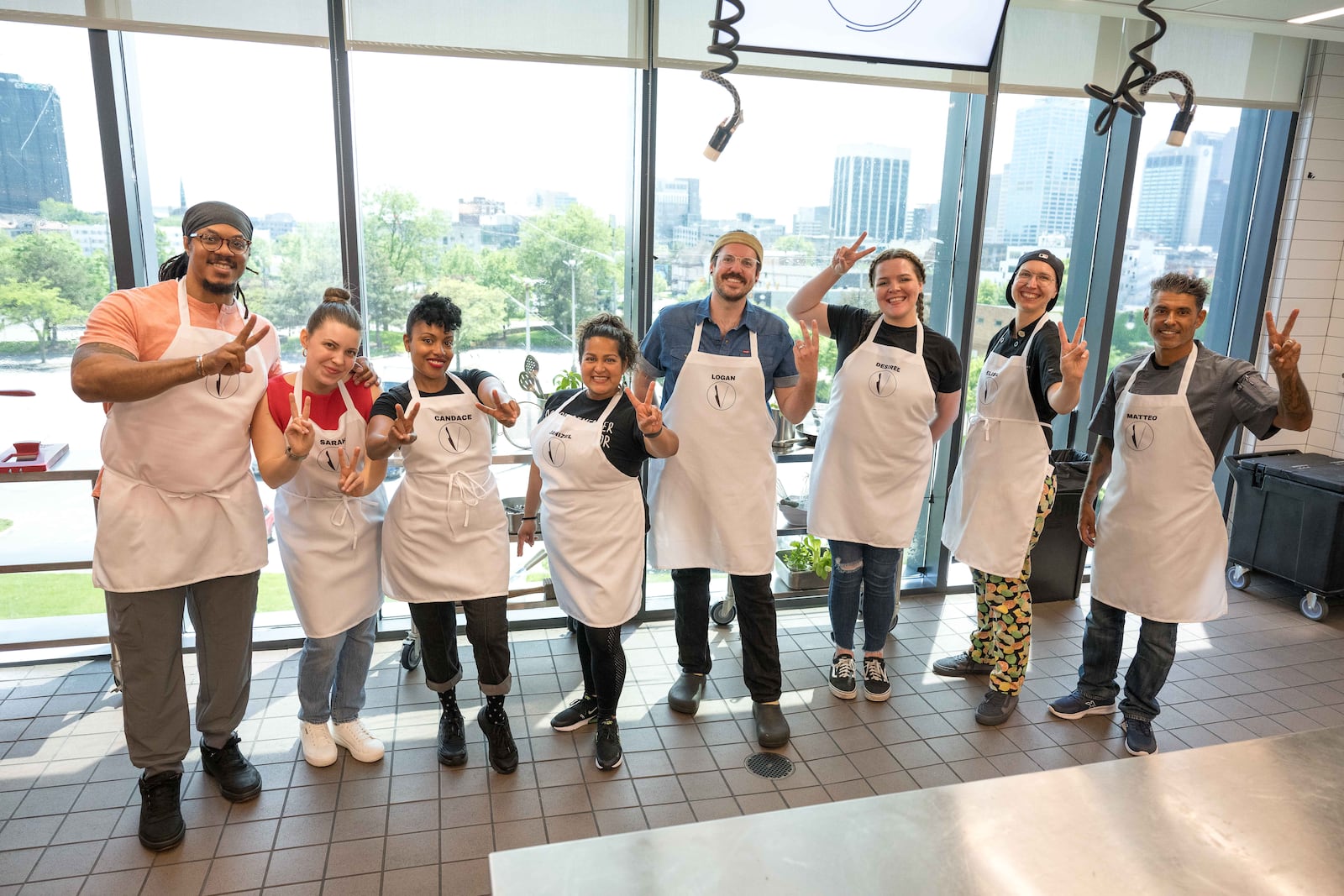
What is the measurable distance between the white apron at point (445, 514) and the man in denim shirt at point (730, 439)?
0.58 meters

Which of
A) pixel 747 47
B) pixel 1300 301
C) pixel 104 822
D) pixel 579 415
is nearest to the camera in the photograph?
pixel 104 822

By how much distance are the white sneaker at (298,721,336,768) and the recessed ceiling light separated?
456 cm

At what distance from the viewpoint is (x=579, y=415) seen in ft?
8.03

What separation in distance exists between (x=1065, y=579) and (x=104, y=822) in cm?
383

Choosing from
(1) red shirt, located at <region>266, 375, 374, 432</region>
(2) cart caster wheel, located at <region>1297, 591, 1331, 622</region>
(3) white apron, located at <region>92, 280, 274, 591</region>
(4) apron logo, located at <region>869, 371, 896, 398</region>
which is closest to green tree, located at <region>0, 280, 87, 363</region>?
(3) white apron, located at <region>92, 280, 274, 591</region>

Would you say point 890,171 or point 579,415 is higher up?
point 890,171

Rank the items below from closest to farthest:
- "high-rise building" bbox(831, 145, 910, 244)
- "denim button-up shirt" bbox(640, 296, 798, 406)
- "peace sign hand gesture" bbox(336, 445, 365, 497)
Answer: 1. "peace sign hand gesture" bbox(336, 445, 365, 497)
2. "denim button-up shirt" bbox(640, 296, 798, 406)
3. "high-rise building" bbox(831, 145, 910, 244)

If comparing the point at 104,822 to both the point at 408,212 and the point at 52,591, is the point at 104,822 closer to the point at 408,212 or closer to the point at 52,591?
the point at 52,591

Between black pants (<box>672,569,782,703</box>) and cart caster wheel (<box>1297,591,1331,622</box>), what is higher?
black pants (<box>672,569,782,703</box>)

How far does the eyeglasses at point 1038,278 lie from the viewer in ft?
8.96

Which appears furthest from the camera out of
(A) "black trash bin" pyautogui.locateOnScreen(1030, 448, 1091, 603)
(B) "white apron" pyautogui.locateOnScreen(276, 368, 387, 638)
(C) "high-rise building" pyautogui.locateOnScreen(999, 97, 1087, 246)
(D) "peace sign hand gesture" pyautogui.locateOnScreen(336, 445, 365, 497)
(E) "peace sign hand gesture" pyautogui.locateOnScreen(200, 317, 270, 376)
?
(A) "black trash bin" pyautogui.locateOnScreen(1030, 448, 1091, 603)

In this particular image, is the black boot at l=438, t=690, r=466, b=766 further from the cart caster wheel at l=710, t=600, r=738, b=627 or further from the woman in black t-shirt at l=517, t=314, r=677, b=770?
the cart caster wheel at l=710, t=600, r=738, b=627

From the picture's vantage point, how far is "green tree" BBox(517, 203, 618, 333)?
332 centimetres

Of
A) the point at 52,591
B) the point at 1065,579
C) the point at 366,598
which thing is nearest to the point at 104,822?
the point at 366,598
